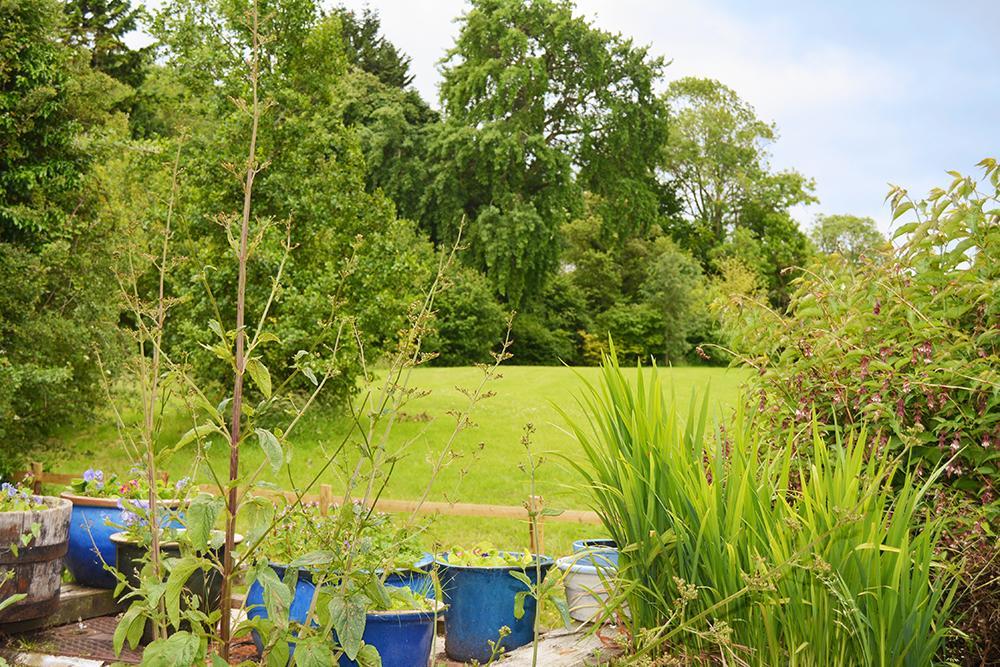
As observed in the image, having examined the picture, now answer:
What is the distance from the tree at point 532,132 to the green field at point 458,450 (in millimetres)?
7967

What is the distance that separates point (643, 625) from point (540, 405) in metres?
12.2

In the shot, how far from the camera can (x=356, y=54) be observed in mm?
32312

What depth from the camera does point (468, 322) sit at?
22406 mm

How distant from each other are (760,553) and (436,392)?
13265mm

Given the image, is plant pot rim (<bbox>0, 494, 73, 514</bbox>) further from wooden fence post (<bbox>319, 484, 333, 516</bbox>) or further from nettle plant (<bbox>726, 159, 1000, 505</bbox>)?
nettle plant (<bbox>726, 159, 1000, 505</bbox>)

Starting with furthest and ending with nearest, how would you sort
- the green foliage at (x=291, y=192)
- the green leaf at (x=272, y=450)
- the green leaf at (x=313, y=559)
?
the green foliage at (x=291, y=192) → the green leaf at (x=313, y=559) → the green leaf at (x=272, y=450)

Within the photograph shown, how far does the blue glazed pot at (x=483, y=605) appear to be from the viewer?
4.16 meters

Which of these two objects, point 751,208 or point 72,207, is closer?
point 72,207

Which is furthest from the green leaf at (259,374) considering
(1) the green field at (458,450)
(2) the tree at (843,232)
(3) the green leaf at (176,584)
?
(2) the tree at (843,232)

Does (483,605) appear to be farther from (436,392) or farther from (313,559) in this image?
(436,392)

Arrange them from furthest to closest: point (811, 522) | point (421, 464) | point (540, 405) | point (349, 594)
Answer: point (540, 405) < point (421, 464) < point (811, 522) < point (349, 594)

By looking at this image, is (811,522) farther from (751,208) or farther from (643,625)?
(751,208)

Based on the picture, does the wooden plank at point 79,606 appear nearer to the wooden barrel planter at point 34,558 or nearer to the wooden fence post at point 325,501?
the wooden barrel planter at point 34,558

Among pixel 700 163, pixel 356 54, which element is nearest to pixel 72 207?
pixel 356 54
